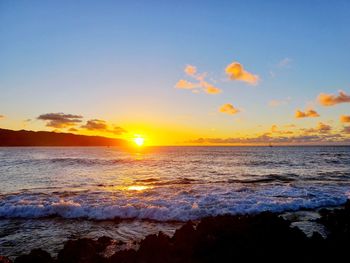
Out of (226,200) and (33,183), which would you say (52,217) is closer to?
(226,200)

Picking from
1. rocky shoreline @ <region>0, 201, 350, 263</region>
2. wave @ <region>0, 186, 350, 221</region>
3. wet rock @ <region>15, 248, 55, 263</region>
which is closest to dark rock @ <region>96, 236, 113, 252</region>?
rocky shoreline @ <region>0, 201, 350, 263</region>

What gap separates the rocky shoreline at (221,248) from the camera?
9086mm

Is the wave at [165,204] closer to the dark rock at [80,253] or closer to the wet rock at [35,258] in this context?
the dark rock at [80,253]

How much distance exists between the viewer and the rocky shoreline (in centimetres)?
909

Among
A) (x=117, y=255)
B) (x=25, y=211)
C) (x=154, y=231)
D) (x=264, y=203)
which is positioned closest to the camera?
(x=117, y=255)

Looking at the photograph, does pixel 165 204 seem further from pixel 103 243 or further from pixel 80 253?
pixel 80 253

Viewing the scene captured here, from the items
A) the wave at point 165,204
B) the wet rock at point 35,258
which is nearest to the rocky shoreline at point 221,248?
the wet rock at point 35,258

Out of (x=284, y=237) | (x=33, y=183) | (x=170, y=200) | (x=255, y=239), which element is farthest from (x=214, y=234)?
(x=33, y=183)

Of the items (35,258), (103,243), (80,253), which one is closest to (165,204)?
(103,243)

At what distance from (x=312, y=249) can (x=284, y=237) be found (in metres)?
0.94

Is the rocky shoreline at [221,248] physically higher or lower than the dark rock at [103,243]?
higher

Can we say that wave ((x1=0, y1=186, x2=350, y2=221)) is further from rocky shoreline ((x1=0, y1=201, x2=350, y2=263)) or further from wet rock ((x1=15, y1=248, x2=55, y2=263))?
wet rock ((x1=15, y1=248, x2=55, y2=263))

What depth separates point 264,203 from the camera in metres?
18.3

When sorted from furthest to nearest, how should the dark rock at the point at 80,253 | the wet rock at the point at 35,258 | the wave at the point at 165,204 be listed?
the wave at the point at 165,204 < the dark rock at the point at 80,253 < the wet rock at the point at 35,258
